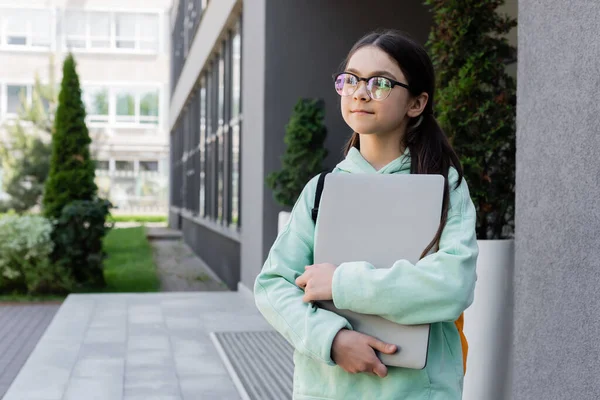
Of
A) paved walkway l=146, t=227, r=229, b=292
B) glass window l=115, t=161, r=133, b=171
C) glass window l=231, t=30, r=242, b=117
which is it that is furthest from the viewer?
glass window l=115, t=161, r=133, b=171

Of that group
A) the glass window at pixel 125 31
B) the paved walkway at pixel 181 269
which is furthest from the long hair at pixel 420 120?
the glass window at pixel 125 31

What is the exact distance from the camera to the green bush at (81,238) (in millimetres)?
10234

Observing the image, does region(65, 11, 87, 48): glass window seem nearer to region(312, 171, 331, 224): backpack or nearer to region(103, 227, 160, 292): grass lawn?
region(103, 227, 160, 292): grass lawn

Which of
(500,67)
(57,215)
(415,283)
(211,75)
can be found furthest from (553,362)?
(211,75)

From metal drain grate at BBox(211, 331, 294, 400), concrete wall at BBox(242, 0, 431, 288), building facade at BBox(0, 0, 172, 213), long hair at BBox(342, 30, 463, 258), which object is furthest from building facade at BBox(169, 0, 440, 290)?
building facade at BBox(0, 0, 172, 213)

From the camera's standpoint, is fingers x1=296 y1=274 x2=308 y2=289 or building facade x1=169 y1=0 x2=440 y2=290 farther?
building facade x1=169 y1=0 x2=440 y2=290

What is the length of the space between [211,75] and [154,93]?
21182 millimetres

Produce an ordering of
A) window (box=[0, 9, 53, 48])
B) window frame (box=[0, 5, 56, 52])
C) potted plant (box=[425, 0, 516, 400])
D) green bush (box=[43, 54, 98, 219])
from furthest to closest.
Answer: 1. window (box=[0, 9, 53, 48])
2. window frame (box=[0, 5, 56, 52])
3. green bush (box=[43, 54, 98, 219])
4. potted plant (box=[425, 0, 516, 400])

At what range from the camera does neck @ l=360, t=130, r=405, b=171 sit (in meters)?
1.92

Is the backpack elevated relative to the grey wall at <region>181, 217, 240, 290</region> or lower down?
elevated

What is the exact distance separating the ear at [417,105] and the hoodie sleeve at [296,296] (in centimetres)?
29

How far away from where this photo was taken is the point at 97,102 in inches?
1357

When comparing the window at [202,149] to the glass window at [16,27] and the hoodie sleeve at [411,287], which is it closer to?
the hoodie sleeve at [411,287]

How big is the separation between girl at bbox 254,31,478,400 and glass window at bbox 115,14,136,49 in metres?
34.3
